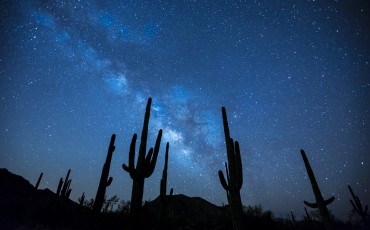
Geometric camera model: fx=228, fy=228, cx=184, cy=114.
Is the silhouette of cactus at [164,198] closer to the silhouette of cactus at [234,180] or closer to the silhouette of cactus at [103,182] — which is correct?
the silhouette of cactus at [103,182]

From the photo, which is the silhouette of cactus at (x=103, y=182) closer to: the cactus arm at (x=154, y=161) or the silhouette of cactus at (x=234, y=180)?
the cactus arm at (x=154, y=161)

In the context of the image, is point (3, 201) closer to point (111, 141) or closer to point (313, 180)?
point (111, 141)

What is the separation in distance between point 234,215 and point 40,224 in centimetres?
814

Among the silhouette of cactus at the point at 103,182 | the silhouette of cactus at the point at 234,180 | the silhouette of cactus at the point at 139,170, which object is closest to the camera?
the silhouette of cactus at the point at 139,170

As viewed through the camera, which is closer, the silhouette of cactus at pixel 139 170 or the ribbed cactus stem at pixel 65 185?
the silhouette of cactus at pixel 139 170

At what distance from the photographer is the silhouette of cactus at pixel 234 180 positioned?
27.8 ft

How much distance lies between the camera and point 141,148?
870 centimetres

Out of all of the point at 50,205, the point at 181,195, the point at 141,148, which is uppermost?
the point at 181,195

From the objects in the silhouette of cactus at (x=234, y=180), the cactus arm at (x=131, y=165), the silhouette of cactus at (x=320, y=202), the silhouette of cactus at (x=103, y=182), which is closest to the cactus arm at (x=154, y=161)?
the cactus arm at (x=131, y=165)

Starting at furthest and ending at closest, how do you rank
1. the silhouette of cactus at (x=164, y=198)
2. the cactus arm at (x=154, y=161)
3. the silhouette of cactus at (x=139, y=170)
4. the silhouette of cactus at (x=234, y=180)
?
the silhouette of cactus at (x=164, y=198) → the silhouette of cactus at (x=234, y=180) → the cactus arm at (x=154, y=161) → the silhouette of cactus at (x=139, y=170)

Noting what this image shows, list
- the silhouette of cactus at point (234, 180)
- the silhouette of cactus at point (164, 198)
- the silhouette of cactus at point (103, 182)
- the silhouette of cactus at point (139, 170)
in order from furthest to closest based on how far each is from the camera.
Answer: the silhouette of cactus at point (164, 198) → the silhouette of cactus at point (103, 182) → the silhouette of cactus at point (234, 180) → the silhouette of cactus at point (139, 170)

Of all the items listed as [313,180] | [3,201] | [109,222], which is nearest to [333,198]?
[313,180]

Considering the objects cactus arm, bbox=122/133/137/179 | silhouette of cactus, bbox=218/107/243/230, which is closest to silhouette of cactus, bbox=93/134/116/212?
cactus arm, bbox=122/133/137/179

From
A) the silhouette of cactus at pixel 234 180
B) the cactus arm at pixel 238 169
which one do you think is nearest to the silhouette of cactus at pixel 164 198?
the silhouette of cactus at pixel 234 180
